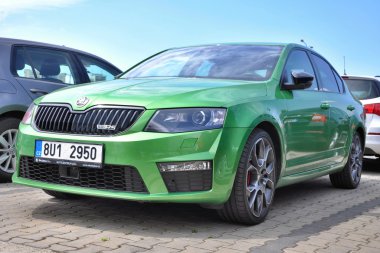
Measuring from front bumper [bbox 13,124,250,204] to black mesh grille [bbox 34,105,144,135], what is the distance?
7 cm

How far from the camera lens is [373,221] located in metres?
5.07

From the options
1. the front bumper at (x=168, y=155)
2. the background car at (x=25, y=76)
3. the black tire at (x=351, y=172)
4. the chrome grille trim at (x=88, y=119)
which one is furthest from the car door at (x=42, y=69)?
the black tire at (x=351, y=172)

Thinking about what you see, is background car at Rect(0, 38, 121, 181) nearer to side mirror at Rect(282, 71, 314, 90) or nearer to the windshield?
the windshield

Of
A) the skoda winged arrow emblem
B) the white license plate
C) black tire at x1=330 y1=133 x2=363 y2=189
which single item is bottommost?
black tire at x1=330 y1=133 x2=363 y2=189

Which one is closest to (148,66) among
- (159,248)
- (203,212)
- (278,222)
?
(203,212)

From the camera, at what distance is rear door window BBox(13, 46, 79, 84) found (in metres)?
6.68

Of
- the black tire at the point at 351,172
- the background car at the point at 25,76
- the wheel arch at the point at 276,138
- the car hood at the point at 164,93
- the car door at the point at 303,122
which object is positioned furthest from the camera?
the black tire at the point at 351,172

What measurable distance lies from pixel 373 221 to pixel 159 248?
2227mm

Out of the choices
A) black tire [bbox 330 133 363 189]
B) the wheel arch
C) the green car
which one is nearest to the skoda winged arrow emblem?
the green car

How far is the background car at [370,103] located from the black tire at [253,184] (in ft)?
13.0

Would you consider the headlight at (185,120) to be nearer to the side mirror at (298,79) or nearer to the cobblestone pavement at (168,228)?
the cobblestone pavement at (168,228)

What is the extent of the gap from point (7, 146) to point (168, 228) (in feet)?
9.40

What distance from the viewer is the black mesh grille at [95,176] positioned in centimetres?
410

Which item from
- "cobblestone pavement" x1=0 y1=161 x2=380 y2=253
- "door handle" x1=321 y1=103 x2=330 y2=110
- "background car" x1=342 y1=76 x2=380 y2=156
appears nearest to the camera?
"cobblestone pavement" x1=0 y1=161 x2=380 y2=253
